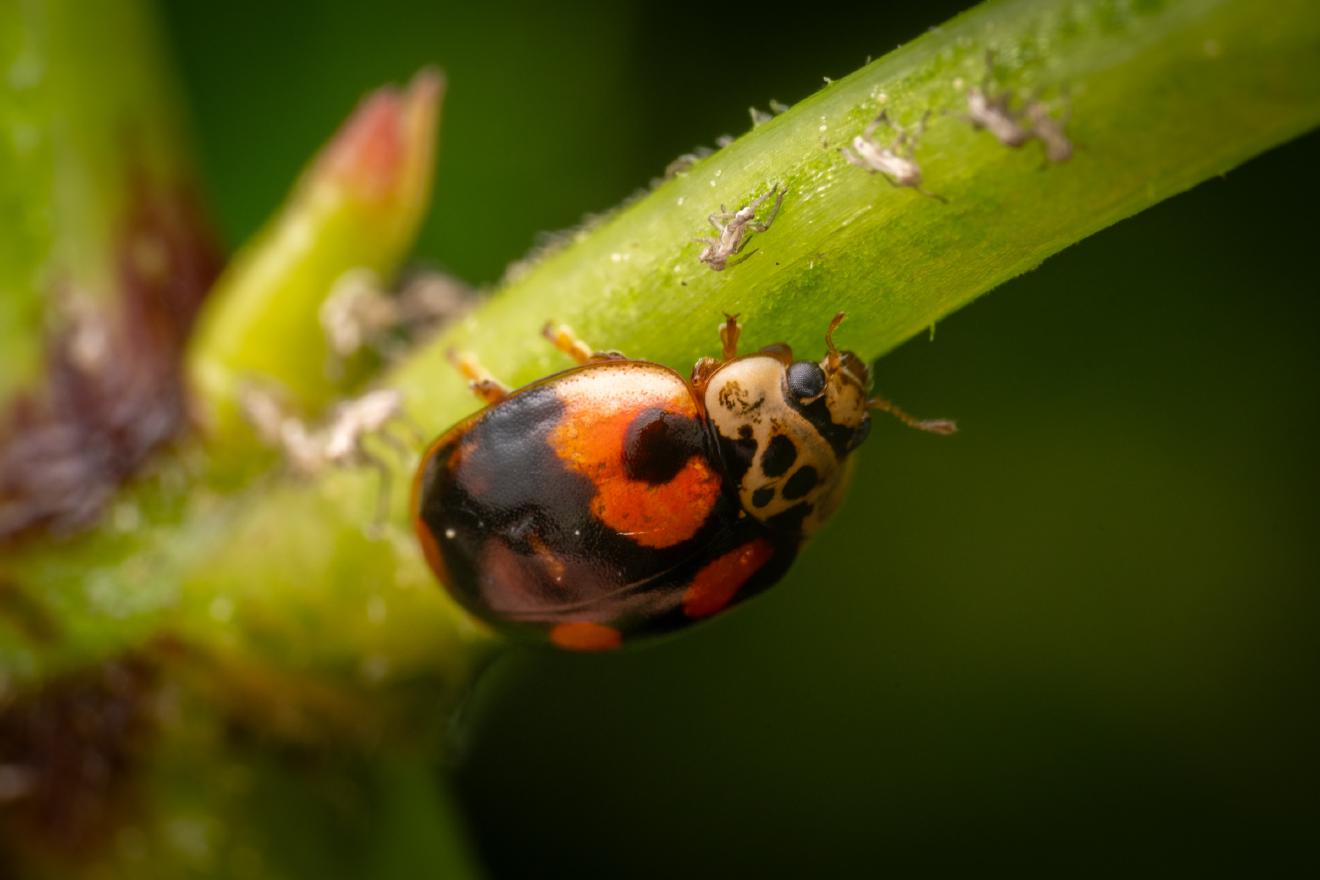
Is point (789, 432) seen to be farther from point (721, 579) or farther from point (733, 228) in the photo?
point (733, 228)

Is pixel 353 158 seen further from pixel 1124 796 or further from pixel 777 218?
pixel 1124 796

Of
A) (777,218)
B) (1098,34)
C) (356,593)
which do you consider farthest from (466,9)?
(1098,34)

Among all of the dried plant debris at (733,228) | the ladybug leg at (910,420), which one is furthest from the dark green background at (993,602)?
the dried plant debris at (733,228)

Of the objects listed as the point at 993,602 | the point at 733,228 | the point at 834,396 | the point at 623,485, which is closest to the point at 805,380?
the point at 834,396

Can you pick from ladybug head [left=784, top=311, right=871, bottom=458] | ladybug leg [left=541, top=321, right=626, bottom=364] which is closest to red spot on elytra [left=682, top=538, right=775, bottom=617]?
ladybug head [left=784, top=311, right=871, bottom=458]

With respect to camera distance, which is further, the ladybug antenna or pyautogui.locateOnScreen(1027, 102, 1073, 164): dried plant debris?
the ladybug antenna

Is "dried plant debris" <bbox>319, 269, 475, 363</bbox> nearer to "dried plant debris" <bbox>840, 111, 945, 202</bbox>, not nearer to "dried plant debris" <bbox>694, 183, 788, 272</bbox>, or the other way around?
"dried plant debris" <bbox>694, 183, 788, 272</bbox>
